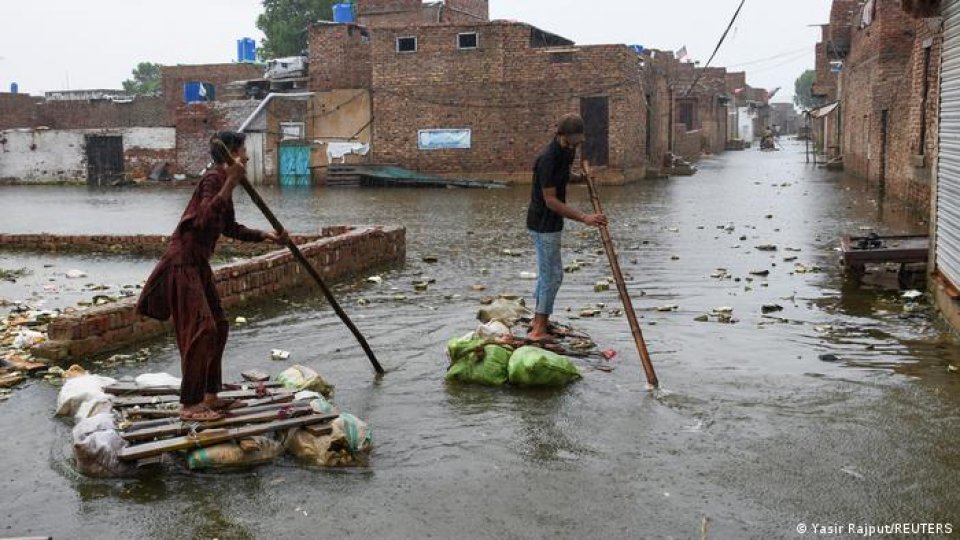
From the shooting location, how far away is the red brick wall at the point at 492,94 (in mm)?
29406

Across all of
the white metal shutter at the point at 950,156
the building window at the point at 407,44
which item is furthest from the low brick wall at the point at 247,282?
the building window at the point at 407,44

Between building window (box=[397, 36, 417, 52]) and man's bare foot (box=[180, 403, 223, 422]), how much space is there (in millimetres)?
26915

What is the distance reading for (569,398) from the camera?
234 inches

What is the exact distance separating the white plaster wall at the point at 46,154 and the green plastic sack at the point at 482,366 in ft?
105

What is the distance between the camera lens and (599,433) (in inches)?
206

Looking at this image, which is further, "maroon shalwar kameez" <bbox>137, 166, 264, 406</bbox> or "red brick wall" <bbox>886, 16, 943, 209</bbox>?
"red brick wall" <bbox>886, 16, 943, 209</bbox>

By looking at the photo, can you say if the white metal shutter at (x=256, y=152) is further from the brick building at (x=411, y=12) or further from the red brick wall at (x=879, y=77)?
the red brick wall at (x=879, y=77)

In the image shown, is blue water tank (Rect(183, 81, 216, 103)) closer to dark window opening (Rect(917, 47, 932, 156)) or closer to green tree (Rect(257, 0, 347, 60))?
green tree (Rect(257, 0, 347, 60))

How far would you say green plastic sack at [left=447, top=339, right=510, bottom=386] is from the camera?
6.25m

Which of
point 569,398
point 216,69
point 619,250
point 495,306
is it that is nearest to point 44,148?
point 216,69

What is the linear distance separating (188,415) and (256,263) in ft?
14.7

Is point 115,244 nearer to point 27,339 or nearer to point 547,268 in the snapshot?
point 27,339

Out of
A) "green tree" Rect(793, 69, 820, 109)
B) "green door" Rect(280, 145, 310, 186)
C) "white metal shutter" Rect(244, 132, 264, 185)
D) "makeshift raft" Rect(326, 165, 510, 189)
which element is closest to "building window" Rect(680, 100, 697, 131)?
"makeshift raft" Rect(326, 165, 510, 189)

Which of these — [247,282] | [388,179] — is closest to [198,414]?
[247,282]
